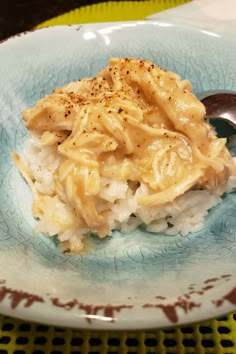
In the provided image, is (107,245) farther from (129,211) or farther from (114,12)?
(114,12)

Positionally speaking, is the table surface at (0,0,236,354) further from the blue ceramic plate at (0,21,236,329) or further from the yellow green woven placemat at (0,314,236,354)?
the blue ceramic plate at (0,21,236,329)

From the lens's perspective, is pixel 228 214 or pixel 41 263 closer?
pixel 41 263

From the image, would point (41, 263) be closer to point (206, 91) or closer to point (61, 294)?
point (61, 294)

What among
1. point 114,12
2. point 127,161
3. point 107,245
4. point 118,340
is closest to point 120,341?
point 118,340

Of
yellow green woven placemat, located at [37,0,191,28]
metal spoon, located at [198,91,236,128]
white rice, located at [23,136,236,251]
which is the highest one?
yellow green woven placemat, located at [37,0,191,28]

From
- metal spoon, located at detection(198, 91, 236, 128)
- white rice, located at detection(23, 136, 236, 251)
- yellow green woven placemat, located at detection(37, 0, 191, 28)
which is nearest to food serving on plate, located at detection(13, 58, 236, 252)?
white rice, located at detection(23, 136, 236, 251)

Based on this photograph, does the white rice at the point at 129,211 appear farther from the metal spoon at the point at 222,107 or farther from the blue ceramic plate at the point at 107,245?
the metal spoon at the point at 222,107

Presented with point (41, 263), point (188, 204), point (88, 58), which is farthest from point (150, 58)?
point (41, 263)

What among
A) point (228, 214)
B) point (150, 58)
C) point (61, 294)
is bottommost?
point (228, 214)
